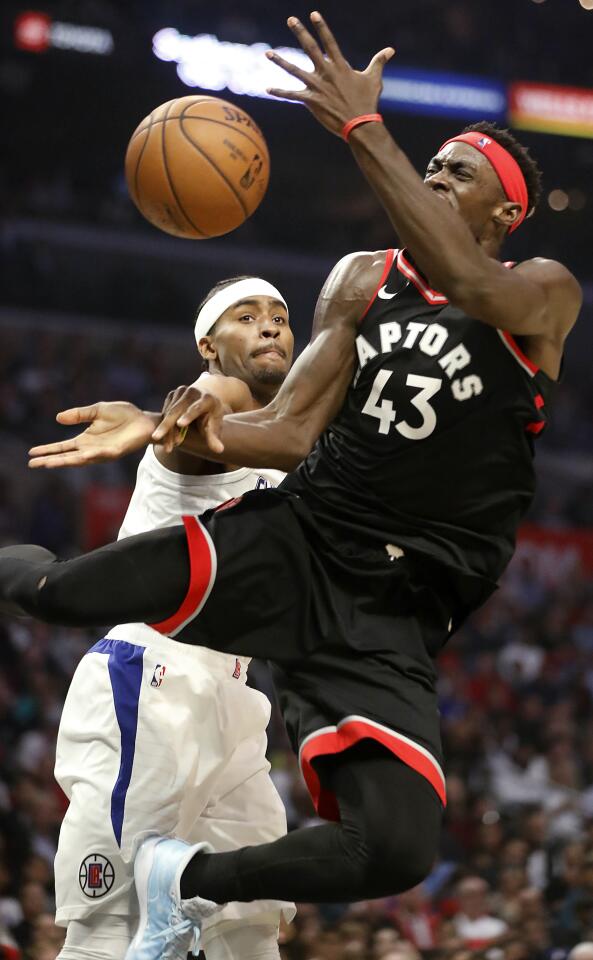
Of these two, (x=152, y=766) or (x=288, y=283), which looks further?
(x=288, y=283)

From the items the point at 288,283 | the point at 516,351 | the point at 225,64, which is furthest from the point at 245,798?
the point at 288,283

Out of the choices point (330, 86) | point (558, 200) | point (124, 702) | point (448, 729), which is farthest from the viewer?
point (558, 200)

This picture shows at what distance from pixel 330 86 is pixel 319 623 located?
1385mm

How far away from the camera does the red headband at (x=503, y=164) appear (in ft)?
11.9

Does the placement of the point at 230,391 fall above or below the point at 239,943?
above

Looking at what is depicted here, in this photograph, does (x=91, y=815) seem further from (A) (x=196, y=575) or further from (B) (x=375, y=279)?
(B) (x=375, y=279)

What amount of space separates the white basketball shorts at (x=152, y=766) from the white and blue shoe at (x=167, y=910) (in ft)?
0.51

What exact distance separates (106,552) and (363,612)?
704 millimetres

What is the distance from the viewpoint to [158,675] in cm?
397

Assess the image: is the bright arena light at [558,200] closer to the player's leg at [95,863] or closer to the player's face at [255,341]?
the player's face at [255,341]

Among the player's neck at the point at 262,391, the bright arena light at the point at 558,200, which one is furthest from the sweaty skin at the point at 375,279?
the bright arena light at the point at 558,200

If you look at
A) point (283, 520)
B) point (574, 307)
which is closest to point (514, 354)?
point (574, 307)

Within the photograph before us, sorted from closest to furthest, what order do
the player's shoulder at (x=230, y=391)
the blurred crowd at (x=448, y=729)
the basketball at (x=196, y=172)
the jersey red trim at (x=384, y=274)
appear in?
the jersey red trim at (x=384, y=274) < the player's shoulder at (x=230, y=391) < the basketball at (x=196, y=172) < the blurred crowd at (x=448, y=729)

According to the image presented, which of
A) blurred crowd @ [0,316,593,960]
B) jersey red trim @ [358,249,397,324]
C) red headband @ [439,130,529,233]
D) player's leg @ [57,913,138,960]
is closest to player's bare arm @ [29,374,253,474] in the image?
jersey red trim @ [358,249,397,324]
